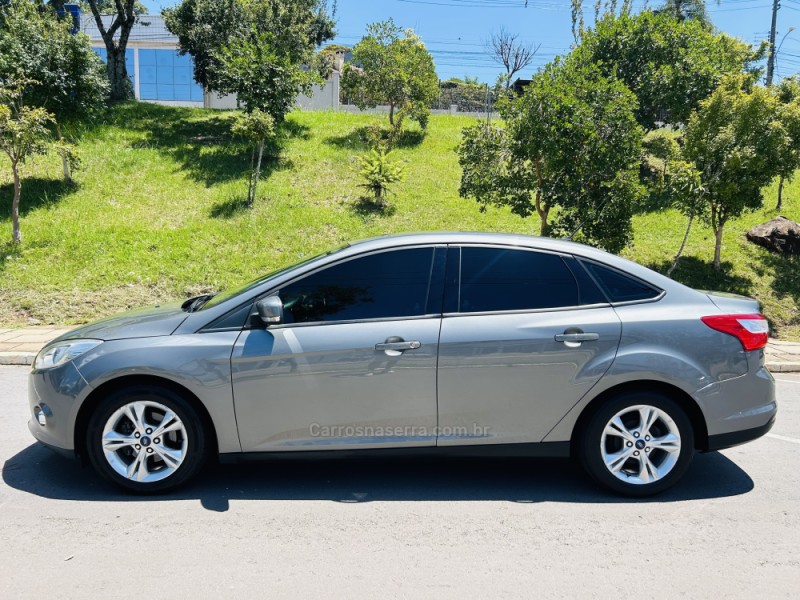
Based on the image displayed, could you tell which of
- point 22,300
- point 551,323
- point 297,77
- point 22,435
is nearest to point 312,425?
point 551,323

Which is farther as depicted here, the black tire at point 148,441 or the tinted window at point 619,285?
the tinted window at point 619,285

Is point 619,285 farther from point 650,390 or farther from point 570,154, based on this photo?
point 570,154

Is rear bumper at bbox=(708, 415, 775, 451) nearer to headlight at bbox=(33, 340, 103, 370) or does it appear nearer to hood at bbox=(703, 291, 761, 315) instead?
hood at bbox=(703, 291, 761, 315)

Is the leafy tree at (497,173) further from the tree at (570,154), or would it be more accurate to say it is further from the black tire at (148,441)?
the black tire at (148,441)

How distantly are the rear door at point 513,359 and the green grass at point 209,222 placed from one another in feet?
27.9

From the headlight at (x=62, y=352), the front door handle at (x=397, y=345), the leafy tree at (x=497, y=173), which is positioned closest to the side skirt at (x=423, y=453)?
the front door handle at (x=397, y=345)

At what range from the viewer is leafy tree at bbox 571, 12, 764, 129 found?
16.5m

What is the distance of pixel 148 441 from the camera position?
3.94 metres

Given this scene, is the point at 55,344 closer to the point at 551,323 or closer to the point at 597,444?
the point at 551,323

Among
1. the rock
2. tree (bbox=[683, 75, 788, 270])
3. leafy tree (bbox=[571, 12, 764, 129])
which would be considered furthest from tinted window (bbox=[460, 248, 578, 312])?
leafy tree (bbox=[571, 12, 764, 129])

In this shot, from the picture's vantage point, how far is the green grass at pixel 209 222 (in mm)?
11688

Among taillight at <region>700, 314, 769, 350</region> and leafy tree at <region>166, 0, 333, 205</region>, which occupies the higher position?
leafy tree at <region>166, 0, 333, 205</region>

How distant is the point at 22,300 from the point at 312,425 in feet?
29.8

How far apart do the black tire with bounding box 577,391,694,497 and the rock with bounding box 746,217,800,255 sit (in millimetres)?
12722
